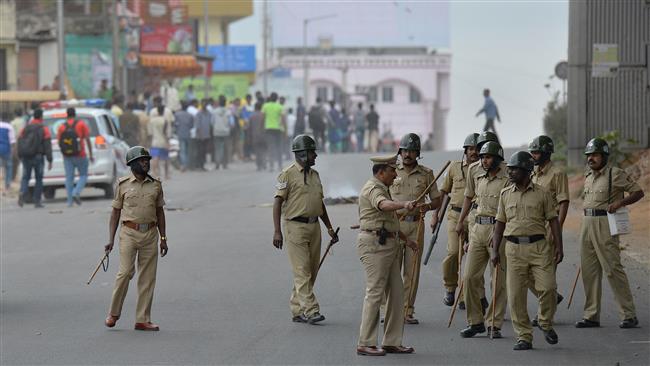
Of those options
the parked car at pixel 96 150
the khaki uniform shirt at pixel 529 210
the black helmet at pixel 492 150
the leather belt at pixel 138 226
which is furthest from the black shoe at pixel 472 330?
the parked car at pixel 96 150

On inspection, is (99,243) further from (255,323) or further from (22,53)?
(22,53)

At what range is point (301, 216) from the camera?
13219mm

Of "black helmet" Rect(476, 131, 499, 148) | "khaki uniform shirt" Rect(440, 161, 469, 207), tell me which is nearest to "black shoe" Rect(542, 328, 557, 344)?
"black helmet" Rect(476, 131, 499, 148)

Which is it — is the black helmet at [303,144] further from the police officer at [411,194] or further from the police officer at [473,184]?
the police officer at [473,184]

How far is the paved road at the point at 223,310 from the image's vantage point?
1138 centimetres

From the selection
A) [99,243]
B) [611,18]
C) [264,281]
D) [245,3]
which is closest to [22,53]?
[611,18]

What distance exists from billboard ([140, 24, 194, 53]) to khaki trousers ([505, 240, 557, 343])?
46.6m

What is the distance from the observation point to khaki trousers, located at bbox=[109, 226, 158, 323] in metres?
12.9

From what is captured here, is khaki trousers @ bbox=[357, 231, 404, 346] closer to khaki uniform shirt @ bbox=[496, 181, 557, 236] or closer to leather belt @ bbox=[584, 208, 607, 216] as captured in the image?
khaki uniform shirt @ bbox=[496, 181, 557, 236]

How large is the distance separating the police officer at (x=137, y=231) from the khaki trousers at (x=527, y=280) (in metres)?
3.41

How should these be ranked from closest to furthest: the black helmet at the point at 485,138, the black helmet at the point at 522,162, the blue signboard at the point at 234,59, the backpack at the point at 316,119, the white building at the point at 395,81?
the black helmet at the point at 522,162 < the black helmet at the point at 485,138 < the backpack at the point at 316,119 < the blue signboard at the point at 234,59 < the white building at the point at 395,81

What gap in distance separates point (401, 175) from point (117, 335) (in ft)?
9.88

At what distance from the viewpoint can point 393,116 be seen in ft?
486

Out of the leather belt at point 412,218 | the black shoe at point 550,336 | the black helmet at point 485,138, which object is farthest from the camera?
the black helmet at point 485,138
